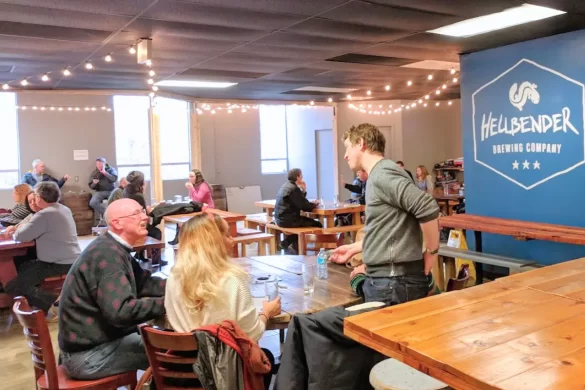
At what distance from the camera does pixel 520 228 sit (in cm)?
513

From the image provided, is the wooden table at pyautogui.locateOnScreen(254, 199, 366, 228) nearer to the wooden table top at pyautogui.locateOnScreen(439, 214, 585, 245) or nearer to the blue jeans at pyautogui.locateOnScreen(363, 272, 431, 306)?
the wooden table top at pyautogui.locateOnScreen(439, 214, 585, 245)

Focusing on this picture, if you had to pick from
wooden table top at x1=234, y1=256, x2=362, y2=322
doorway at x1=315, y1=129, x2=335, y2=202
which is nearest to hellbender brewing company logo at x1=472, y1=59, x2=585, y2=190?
wooden table top at x1=234, y1=256, x2=362, y2=322

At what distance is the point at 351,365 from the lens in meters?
2.16

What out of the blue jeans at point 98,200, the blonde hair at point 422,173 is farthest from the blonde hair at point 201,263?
the blue jeans at point 98,200

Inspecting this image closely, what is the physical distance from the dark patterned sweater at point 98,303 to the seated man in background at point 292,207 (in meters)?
4.51

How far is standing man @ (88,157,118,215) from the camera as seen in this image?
32.3 ft

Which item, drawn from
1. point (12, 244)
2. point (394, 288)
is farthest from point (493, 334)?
point (12, 244)

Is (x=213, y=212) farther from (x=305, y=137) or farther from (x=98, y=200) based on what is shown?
(x=305, y=137)

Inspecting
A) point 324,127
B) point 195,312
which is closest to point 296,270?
point 195,312

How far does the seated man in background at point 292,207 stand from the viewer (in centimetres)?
713

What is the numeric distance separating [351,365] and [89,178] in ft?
29.0

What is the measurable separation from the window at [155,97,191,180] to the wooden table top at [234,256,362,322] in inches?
335

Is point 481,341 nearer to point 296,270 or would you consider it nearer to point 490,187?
point 296,270

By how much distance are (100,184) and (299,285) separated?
7.58m
